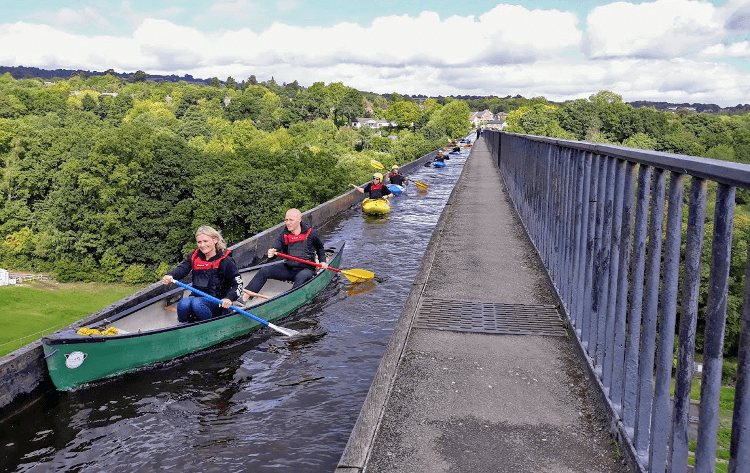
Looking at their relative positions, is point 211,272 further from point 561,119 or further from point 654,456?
point 561,119

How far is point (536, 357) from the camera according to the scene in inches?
223

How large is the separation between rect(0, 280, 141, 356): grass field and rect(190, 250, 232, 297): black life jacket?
3590cm

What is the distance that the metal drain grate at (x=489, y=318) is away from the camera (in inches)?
252

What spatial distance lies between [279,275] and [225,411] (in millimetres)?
4462

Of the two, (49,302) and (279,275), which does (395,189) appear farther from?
(49,302)

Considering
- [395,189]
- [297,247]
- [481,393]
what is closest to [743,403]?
[481,393]

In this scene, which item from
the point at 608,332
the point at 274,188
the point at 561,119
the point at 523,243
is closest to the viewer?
the point at 608,332

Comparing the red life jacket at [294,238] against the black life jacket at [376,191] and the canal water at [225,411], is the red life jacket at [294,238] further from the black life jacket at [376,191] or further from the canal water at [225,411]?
the black life jacket at [376,191]

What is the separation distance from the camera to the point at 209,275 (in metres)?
8.88

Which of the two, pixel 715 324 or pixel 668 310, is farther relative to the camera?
pixel 668 310

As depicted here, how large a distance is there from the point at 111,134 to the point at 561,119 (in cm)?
7429

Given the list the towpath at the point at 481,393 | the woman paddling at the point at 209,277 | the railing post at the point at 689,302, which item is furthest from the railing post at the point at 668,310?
the woman paddling at the point at 209,277

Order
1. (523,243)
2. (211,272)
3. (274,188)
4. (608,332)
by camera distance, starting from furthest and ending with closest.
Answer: (274,188)
(523,243)
(211,272)
(608,332)

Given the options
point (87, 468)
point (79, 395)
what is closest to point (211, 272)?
point (79, 395)
